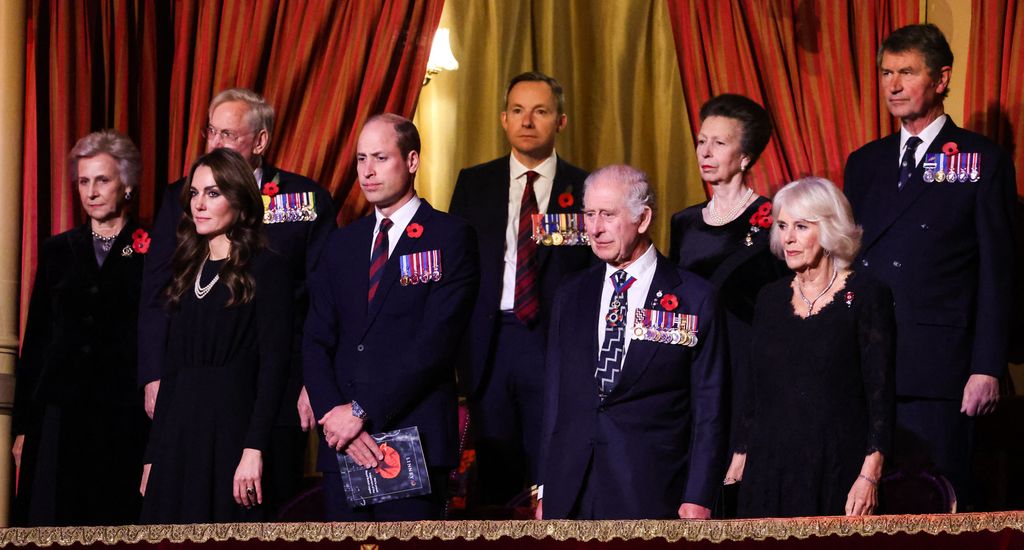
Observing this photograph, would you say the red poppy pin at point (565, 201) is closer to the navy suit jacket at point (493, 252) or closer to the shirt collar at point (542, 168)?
the navy suit jacket at point (493, 252)

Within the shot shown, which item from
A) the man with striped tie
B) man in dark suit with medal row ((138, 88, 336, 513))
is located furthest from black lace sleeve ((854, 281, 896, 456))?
man in dark suit with medal row ((138, 88, 336, 513))

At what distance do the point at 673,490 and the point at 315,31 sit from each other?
273 centimetres

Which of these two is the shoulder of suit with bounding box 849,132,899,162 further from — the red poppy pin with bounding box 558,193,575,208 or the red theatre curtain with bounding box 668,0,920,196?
the red poppy pin with bounding box 558,193,575,208

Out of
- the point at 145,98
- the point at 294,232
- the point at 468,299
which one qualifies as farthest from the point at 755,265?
the point at 145,98

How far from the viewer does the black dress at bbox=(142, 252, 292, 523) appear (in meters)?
4.09

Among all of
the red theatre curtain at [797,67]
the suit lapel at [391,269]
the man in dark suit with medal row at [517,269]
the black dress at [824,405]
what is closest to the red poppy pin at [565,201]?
the man in dark suit with medal row at [517,269]

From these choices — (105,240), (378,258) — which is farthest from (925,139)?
(105,240)

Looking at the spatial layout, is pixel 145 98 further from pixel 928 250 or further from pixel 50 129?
pixel 928 250

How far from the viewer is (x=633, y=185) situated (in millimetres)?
4152

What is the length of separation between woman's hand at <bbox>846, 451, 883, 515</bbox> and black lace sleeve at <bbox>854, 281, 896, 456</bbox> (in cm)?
3

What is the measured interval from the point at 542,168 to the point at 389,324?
4.19 ft

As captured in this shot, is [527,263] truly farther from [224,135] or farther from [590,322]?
[224,135]

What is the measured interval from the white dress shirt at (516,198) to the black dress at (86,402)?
1273 mm

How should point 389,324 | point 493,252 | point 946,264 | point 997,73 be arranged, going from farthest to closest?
point 997,73 < point 493,252 < point 946,264 < point 389,324
